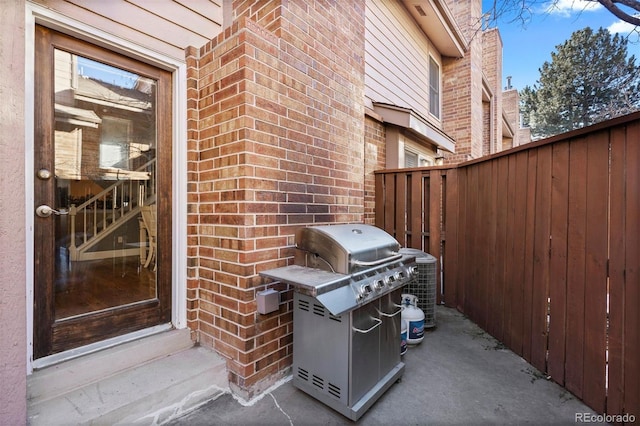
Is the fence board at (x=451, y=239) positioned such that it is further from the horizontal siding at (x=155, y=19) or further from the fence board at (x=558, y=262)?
the horizontal siding at (x=155, y=19)

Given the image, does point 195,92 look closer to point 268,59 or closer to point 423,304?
point 268,59

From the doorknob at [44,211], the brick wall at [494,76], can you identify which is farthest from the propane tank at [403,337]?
the brick wall at [494,76]

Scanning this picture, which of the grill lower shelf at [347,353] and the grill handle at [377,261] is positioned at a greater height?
the grill handle at [377,261]

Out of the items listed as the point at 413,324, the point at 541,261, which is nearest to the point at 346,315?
the point at 413,324

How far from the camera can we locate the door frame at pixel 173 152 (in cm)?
175

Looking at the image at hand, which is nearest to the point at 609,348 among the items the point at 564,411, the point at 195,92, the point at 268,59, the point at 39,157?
the point at 564,411

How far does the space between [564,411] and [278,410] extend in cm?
187

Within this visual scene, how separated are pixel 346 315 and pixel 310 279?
0.32 m

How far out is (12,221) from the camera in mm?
1487

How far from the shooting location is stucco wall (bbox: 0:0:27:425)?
1456 millimetres

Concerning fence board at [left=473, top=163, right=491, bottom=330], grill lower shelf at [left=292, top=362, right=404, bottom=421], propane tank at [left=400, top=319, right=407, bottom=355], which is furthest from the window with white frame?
grill lower shelf at [left=292, top=362, right=404, bottom=421]

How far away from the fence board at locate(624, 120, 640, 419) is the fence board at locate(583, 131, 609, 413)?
0.44ft

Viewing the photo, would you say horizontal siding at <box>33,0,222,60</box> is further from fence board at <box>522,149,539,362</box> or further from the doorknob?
fence board at <box>522,149,539,362</box>

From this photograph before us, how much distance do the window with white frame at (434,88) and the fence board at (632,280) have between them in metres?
5.94
